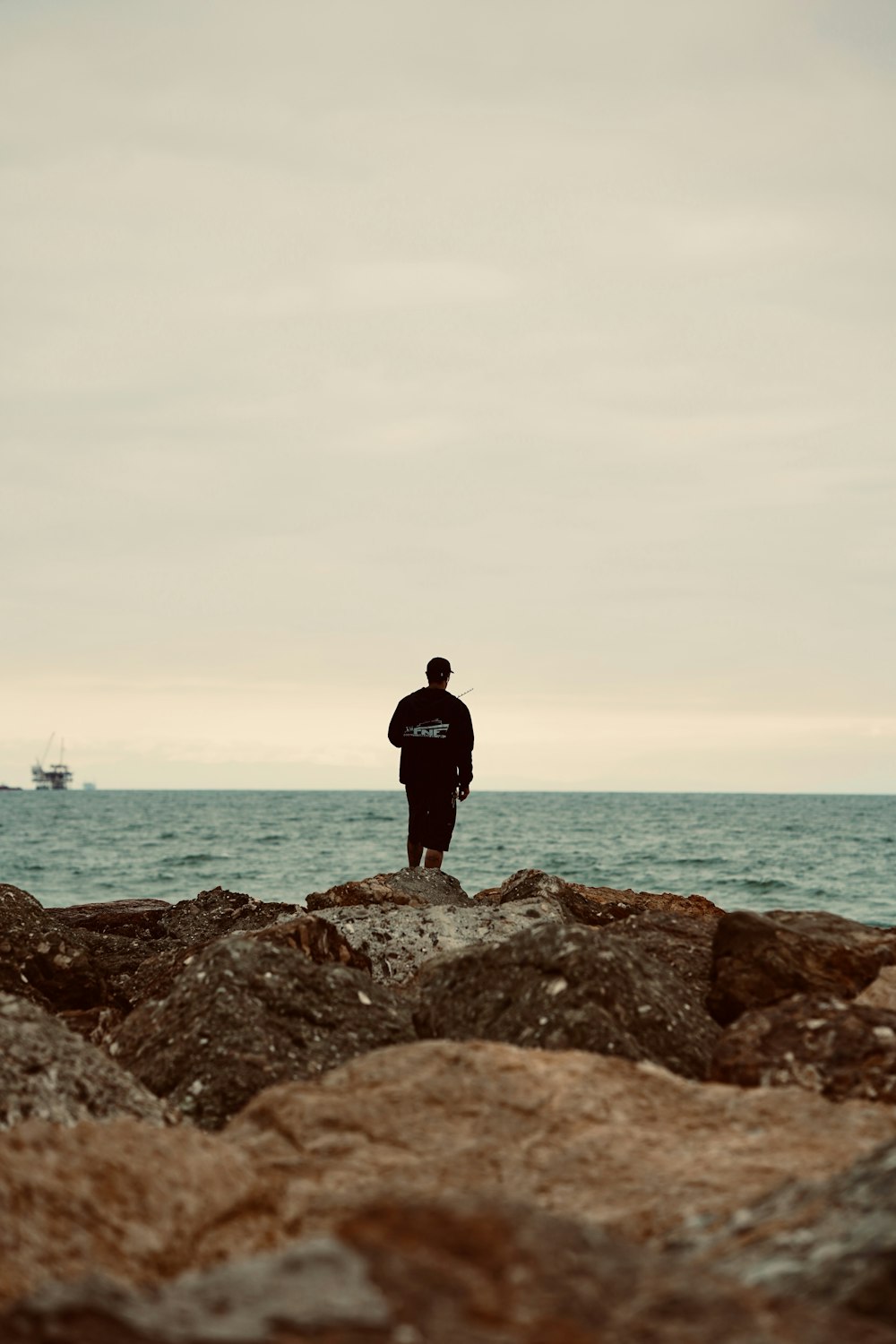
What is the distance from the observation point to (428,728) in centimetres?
1105

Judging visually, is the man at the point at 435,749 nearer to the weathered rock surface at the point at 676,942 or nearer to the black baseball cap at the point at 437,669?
the black baseball cap at the point at 437,669

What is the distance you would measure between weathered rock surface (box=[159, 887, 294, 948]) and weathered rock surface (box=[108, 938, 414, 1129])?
11.8 feet

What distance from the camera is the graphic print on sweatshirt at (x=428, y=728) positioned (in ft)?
36.2

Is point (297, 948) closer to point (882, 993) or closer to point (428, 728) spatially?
point (882, 993)

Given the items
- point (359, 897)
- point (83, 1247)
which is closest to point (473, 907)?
point (359, 897)

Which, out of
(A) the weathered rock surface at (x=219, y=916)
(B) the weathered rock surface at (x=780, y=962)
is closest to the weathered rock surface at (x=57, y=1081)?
(B) the weathered rock surface at (x=780, y=962)

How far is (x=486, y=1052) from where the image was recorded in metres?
4.08

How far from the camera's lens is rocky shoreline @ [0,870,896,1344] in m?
2.09

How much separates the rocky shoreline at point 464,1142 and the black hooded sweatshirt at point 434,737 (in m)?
4.12

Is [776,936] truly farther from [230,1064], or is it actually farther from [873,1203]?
[873,1203]

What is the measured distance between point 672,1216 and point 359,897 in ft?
19.6

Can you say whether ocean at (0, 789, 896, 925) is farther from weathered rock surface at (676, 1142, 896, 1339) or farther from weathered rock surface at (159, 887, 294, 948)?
weathered rock surface at (676, 1142, 896, 1339)

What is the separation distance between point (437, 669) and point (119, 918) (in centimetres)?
382

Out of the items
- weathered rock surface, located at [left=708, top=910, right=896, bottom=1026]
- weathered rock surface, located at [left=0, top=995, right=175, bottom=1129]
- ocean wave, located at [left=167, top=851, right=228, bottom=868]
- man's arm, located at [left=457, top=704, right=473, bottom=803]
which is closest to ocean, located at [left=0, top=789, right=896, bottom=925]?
ocean wave, located at [left=167, top=851, right=228, bottom=868]
